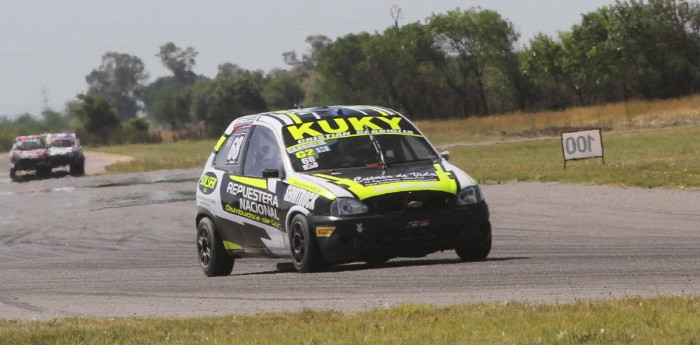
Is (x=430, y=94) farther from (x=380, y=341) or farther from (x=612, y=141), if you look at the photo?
(x=380, y=341)

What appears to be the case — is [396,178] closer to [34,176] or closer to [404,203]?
[404,203]

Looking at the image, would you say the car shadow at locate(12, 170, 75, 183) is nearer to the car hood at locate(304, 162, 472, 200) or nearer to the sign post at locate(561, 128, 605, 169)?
the sign post at locate(561, 128, 605, 169)

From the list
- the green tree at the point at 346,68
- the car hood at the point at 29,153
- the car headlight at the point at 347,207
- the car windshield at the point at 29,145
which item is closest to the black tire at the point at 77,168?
the car hood at the point at 29,153

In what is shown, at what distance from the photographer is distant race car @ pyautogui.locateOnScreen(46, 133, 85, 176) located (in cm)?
5178

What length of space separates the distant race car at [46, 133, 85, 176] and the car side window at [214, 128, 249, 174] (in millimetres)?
38105

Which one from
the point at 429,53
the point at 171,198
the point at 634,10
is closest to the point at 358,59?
the point at 429,53

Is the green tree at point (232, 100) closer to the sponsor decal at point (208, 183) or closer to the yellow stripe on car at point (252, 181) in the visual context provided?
the sponsor decal at point (208, 183)

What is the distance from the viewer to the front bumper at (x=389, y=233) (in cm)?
1210

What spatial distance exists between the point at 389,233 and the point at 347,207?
433 mm

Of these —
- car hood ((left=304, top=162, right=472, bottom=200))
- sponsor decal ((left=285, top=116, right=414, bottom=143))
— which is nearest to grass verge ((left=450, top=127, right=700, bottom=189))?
sponsor decal ((left=285, top=116, right=414, bottom=143))

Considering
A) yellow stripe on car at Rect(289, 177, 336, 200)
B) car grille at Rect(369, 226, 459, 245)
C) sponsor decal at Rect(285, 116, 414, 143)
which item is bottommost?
car grille at Rect(369, 226, 459, 245)

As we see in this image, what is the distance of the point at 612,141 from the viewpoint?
5322 centimetres

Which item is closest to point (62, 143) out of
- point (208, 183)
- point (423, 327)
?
point (208, 183)

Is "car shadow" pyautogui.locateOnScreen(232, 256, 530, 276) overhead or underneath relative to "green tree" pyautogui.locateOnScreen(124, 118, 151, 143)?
overhead
